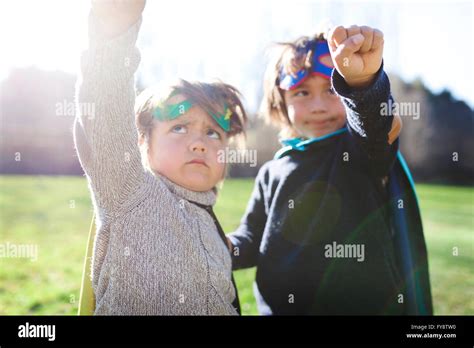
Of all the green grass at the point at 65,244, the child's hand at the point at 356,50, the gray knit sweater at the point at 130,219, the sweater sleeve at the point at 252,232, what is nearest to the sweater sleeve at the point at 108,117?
the gray knit sweater at the point at 130,219

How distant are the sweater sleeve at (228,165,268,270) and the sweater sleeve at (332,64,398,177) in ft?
1.55

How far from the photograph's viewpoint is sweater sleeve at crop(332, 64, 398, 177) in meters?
1.38

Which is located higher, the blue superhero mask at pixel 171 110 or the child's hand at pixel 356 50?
the child's hand at pixel 356 50

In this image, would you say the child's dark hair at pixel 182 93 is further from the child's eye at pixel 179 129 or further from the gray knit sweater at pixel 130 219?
the gray knit sweater at pixel 130 219

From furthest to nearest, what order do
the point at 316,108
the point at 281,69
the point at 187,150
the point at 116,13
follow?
1. the point at 281,69
2. the point at 316,108
3. the point at 187,150
4. the point at 116,13

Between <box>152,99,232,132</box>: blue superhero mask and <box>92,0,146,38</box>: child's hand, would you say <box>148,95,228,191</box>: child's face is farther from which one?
<box>92,0,146,38</box>: child's hand

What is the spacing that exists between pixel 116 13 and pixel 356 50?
23.2 inches

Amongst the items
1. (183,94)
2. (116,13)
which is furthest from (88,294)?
(116,13)

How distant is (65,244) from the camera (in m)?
4.52

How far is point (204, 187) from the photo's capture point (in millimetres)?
1584

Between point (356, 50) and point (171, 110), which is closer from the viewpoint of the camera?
point (356, 50)

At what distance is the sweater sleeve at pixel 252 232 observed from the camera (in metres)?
1.86

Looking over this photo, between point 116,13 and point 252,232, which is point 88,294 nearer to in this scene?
point 252,232
